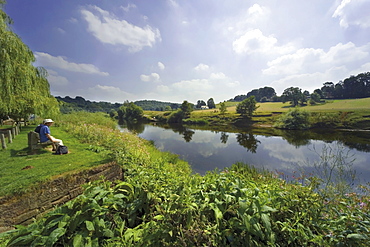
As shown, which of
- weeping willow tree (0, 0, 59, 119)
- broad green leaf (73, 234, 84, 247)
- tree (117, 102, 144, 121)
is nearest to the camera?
broad green leaf (73, 234, 84, 247)

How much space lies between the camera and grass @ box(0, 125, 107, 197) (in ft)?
12.5

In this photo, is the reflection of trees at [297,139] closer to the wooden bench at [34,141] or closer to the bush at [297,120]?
the bush at [297,120]

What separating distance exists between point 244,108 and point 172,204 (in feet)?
181

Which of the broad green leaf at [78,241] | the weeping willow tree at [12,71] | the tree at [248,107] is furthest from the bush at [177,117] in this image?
the broad green leaf at [78,241]

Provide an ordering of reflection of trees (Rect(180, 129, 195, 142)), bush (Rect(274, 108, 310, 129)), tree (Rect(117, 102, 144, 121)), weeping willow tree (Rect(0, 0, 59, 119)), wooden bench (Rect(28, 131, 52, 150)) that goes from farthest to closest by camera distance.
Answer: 1. tree (Rect(117, 102, 144, 121))
2. bush (Rect(274, 108, 310, 129))
3. reflection of trees (Rect(180, 129, 195, 142))
4. weeping willow tree (Rect(0, 0, 59, 119))
5. wooden bench (Rect(28, 131, 52, 150))

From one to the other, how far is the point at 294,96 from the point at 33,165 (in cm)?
8614

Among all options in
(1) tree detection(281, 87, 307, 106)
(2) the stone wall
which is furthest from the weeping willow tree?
(1) tree detection(281, 87, 307, 106)

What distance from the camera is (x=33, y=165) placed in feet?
16.4

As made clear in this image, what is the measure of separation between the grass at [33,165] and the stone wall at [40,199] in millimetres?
223

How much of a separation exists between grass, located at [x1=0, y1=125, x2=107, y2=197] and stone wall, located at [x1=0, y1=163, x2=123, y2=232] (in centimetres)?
22

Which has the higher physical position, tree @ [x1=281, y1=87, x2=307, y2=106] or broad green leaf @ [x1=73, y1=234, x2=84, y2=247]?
tree @ [x1=281, y1=87, x2=307, y2=106]

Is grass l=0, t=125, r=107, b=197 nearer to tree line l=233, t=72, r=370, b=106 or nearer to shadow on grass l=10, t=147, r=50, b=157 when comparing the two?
shadow on grass l=10, t=147, r=50, b=157

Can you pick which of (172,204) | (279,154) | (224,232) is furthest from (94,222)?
(279,154)

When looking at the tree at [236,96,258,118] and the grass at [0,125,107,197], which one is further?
the tree at [236,96,258,118]
